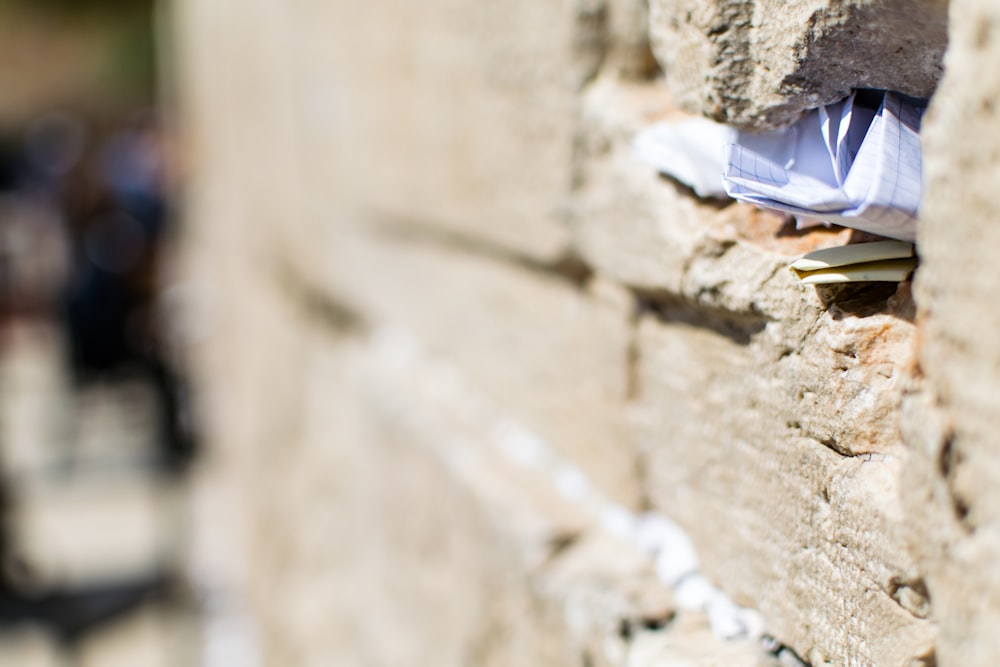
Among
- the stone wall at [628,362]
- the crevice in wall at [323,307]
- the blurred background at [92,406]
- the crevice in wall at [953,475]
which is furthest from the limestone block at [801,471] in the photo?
the blurred background at [92,406]

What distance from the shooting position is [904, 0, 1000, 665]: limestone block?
1.75 ft

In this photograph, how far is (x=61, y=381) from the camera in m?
7.84

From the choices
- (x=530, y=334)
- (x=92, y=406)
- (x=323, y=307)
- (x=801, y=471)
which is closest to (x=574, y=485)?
(x=530, y=334)

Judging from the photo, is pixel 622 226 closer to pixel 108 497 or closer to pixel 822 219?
pixel 822 219

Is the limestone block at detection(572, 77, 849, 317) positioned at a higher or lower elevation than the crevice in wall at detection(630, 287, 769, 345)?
higher

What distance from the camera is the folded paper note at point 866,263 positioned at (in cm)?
74

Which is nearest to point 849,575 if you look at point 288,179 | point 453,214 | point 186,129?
point 453,214

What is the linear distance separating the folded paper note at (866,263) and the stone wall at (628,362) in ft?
0.08

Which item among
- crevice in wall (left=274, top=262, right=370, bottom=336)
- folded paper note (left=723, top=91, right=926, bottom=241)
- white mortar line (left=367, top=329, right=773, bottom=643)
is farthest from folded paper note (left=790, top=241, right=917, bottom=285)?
crevice in wall (left=274, top=262, right=370, bottom=336)

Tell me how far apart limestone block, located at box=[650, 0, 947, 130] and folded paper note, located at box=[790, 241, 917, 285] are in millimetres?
125

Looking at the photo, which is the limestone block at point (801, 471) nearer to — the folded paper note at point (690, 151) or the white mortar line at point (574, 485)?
the white mortar line at point (574, 485)

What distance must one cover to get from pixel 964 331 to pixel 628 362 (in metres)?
0.60

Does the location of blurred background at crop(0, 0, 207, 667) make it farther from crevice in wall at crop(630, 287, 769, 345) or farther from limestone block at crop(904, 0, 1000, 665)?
limestone block at crop(904, 0, 1000, 665)

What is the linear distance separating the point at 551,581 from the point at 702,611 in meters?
0.21
